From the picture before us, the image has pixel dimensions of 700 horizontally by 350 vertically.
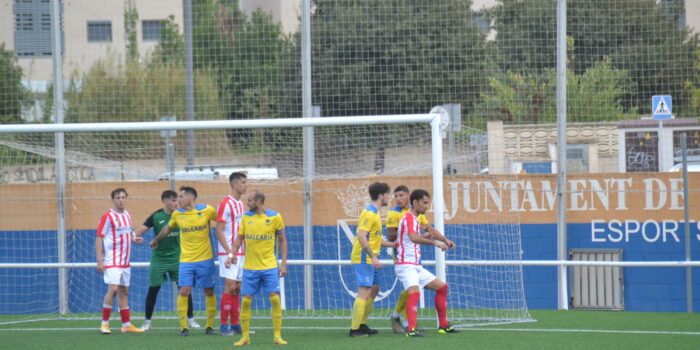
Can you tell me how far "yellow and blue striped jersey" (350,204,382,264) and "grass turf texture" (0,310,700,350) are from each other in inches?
38.0

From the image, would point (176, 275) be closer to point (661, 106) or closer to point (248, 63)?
point (248, 63)

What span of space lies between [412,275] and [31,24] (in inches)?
376

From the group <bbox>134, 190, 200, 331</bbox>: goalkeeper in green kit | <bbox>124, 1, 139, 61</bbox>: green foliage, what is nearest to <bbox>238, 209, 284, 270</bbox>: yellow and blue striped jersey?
<bbox>134, 190, 200, 331</bbox>: goalkeeper in green kit

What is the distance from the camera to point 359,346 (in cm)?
958

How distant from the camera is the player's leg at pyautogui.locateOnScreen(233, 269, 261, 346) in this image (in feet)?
32.1

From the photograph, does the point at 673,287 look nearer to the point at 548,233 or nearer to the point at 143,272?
the point at 548,233

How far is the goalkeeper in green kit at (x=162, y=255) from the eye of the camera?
11523 millimetres

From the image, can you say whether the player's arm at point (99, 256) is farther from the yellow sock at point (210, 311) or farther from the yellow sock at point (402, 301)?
the yellow sock at point (402, 301)

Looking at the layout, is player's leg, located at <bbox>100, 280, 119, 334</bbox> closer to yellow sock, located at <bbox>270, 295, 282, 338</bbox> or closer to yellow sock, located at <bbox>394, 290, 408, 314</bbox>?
yellow sock, located at <bbox>270, 295, 282, 338</bbox>

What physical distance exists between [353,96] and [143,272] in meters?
4.71

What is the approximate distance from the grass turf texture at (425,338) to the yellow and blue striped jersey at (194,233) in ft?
3.35

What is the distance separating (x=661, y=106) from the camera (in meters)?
13.6

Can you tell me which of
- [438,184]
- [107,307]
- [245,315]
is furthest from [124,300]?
[438,184]

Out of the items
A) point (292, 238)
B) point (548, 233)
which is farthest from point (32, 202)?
point (548, 233)
